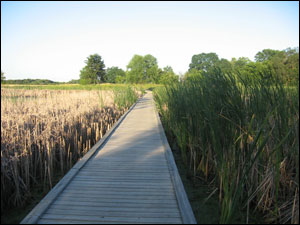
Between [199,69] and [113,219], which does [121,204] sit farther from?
[199,69]

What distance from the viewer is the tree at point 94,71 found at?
174 feet

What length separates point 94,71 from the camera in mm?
53469

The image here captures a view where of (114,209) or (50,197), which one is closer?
(114,209)

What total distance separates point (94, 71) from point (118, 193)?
54656mm

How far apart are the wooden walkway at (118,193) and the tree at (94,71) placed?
52410mm

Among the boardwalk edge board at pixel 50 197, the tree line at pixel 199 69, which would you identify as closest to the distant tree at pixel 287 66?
the tree line at pixel 199 69

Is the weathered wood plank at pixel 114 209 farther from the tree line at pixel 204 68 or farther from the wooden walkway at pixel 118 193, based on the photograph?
the tree line at pixel 204 68

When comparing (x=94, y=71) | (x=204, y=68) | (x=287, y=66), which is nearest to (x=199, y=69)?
(x=204, y=68)

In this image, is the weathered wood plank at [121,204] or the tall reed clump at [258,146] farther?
the weathered wood plank at [121,204]

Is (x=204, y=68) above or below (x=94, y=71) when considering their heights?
below

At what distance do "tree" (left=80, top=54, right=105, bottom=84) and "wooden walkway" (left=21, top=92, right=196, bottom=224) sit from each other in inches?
2063

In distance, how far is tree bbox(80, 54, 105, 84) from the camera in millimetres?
53172

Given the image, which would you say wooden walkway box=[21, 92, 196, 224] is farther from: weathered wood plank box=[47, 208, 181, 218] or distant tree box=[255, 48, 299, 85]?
distant tree box=[255, 48, 299, 85]

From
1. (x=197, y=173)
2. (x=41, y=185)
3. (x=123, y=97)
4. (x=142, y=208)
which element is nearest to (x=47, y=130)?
(x=41, y=185)
